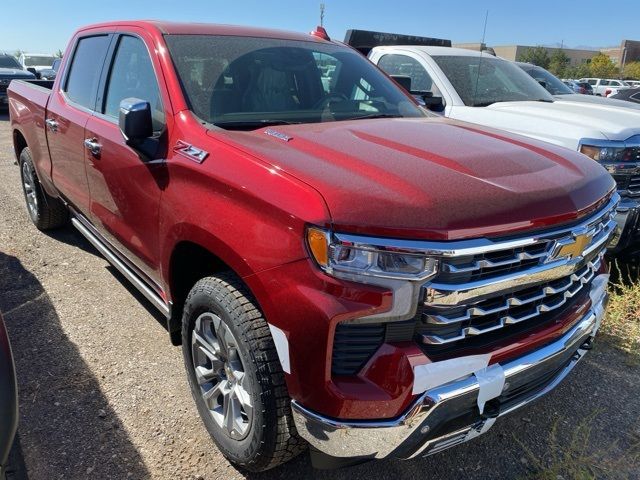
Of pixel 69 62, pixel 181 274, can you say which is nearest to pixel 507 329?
pixel 181 274

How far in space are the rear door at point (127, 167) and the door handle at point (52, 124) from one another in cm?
74

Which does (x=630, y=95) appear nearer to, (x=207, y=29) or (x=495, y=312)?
(x=207, y=29)

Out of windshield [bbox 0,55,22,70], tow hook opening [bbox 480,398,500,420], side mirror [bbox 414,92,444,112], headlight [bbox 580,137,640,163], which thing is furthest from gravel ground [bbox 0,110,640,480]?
windshield [bbox 0,55,22,70]

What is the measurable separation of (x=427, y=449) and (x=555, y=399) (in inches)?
56.6

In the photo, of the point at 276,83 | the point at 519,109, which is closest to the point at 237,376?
the point at 276,83

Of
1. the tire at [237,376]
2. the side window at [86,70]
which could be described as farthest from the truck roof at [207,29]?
the tire at [237,376]

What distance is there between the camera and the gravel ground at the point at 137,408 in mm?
2445

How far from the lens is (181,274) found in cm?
267

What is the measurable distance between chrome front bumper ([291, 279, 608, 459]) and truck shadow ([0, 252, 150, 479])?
101 centimetres

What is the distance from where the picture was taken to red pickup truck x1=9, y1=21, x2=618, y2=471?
1766mm

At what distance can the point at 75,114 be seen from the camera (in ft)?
12.1

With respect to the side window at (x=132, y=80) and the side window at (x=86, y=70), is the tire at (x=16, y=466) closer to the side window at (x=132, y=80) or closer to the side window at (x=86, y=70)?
the side window at (x=132, y=80)

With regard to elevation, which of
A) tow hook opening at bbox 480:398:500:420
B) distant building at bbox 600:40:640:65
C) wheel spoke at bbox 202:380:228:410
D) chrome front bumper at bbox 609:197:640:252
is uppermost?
distant building at bbox 600:40:640:65

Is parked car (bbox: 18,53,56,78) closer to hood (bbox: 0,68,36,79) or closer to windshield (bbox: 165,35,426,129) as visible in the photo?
hood (bbox: 0,68,36,79)
